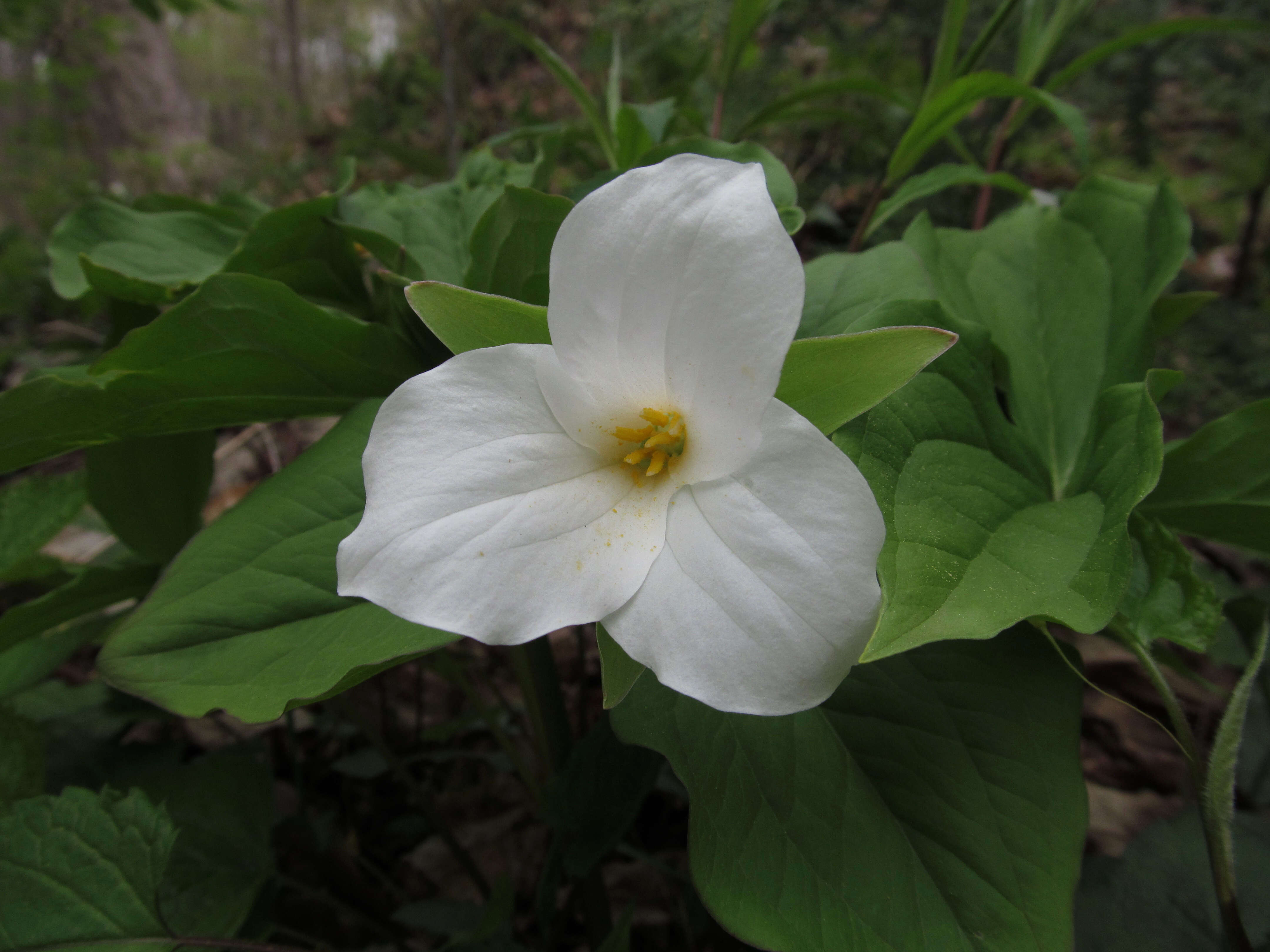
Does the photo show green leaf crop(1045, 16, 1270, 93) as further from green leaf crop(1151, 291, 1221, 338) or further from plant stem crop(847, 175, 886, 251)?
green leaf crop(1151, 291, 1221, 338)

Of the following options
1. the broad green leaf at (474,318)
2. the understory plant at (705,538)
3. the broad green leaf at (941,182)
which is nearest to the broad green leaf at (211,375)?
the understory plant at (705,538)

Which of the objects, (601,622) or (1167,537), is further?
(1167,537)

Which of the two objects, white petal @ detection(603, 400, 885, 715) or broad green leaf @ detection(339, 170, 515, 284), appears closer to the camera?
white petal @ detection(603, 400, 885, 715)

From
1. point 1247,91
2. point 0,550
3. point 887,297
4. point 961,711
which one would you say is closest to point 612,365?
point 887,297

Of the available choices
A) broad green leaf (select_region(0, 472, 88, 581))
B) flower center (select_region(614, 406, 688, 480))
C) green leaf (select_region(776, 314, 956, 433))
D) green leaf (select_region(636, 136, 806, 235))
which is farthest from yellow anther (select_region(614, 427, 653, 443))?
broad green leaf (select_region(0, 472, 88, 581))

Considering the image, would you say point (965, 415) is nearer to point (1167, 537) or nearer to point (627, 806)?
point (1167, 537)

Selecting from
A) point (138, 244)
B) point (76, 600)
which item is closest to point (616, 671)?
point (76, 600)
